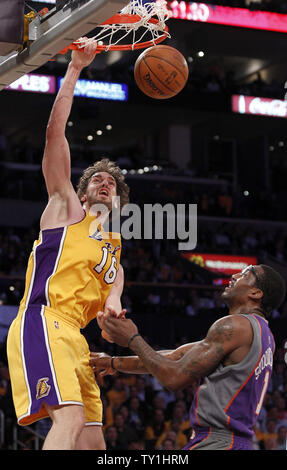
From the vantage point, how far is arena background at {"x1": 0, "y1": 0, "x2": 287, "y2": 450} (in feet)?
36.6

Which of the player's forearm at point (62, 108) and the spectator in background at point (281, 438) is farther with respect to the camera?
the spectator in background at point (281, 438)

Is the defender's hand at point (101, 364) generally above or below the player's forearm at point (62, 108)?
below

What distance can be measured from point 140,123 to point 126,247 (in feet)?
27.7

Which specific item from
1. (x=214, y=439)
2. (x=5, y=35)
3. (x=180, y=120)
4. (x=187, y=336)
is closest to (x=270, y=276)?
(x=214, y=439)

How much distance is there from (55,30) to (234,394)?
7.06ft

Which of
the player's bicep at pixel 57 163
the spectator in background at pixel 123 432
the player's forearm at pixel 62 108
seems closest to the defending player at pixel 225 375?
the player's bicep at pixel 57 163

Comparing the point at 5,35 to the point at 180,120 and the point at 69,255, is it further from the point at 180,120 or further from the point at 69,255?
the point at 180,120

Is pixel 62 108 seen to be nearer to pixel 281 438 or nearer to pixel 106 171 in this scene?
pixel 106 171

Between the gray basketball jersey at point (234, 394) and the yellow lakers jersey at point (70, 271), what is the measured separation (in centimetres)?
95

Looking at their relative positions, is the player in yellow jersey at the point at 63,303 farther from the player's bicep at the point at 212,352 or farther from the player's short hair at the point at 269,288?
the player's short hair at the point at 269,288

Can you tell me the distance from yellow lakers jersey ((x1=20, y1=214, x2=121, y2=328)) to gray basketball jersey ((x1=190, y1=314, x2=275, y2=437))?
0.95 metres

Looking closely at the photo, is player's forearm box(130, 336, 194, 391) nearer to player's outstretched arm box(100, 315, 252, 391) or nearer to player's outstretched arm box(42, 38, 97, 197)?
player's outstretched arm box(100, 315, 252, 391)

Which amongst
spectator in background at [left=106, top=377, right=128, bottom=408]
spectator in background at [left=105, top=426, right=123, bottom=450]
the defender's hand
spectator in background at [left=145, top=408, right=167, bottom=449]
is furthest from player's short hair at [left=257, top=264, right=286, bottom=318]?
spectator in background at [left=106, top=377, right=128, bottom=408]

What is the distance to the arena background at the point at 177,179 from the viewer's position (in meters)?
11.2
